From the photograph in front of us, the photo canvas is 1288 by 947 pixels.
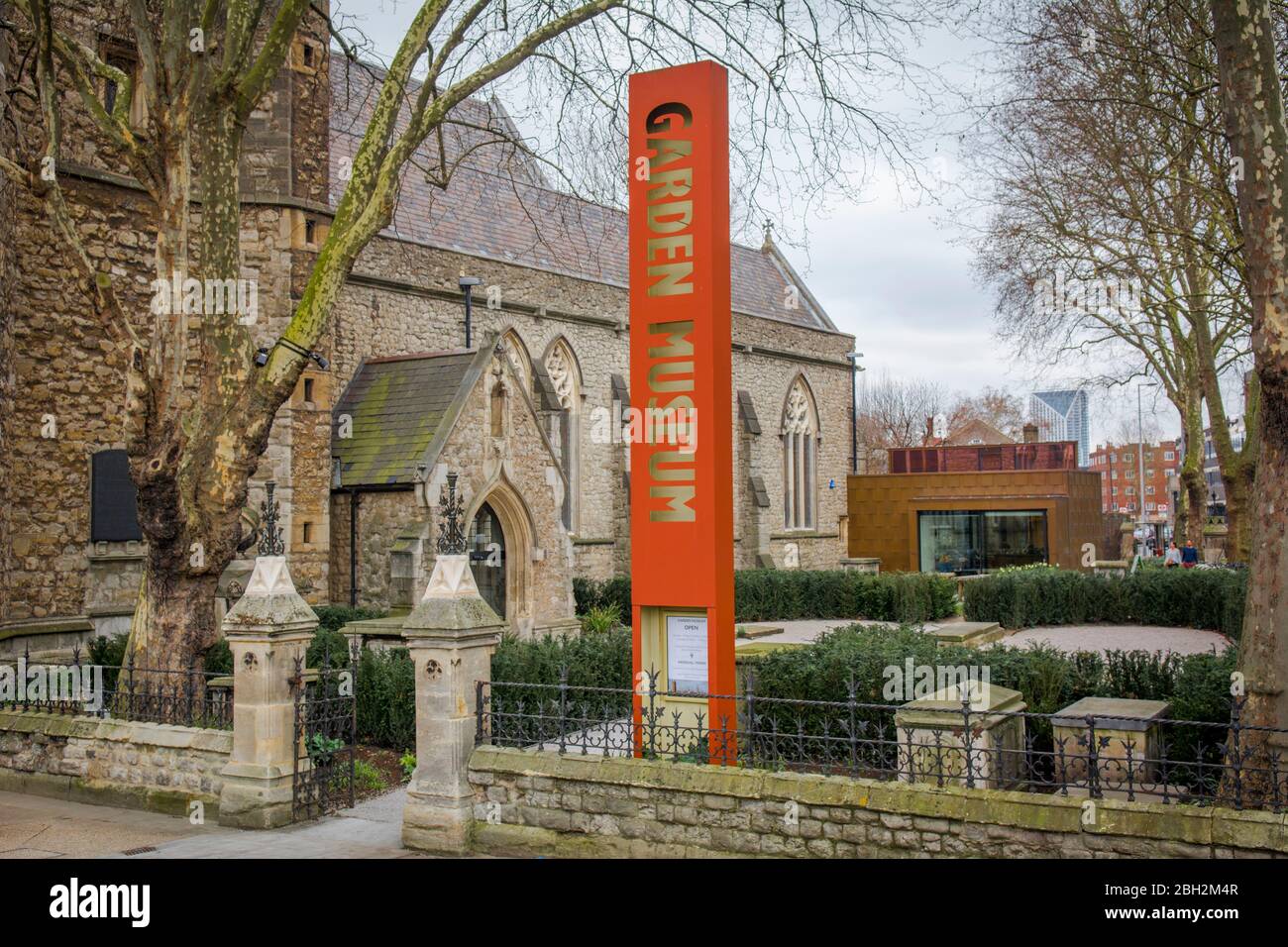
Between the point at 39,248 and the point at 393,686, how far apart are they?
24.7 ft

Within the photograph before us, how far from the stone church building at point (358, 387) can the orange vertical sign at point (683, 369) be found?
12.7 feet

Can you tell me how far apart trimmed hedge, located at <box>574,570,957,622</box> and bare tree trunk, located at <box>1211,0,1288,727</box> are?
15.4 metres

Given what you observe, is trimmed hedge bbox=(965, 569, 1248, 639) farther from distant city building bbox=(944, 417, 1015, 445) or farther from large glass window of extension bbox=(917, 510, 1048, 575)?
distant city building bbox=(944, 417, 1015, 445)

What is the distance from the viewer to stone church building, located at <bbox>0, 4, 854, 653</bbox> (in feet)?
46.9

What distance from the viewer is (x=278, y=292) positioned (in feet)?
55.1

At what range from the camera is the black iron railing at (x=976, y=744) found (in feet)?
22.9

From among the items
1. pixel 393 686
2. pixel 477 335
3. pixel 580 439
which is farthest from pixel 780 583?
pixel 393 686

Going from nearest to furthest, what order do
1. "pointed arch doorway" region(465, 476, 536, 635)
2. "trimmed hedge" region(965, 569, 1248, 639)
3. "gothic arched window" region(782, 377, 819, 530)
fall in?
1. "pointed arch doorway" region(465, 476, 536, 635)
2. "trimmed hedge" region(965, 569, 1248, 639)
3. "gothic arched window" region(782, 377, 819, 530)

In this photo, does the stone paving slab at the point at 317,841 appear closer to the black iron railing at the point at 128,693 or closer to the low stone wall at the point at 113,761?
the low stone wall at the point at 113,761

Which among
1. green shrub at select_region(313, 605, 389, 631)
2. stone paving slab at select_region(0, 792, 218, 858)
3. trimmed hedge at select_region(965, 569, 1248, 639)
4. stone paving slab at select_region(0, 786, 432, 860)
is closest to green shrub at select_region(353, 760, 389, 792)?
stone paving slab at select_region(0, 786, 432, 860)

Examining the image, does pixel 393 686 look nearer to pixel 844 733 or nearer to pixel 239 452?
pixel 239 452

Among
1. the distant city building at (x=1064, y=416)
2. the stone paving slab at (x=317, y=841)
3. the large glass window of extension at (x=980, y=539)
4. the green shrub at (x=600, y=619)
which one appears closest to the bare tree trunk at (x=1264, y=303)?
the stone paving slab at (x=317, y=841)

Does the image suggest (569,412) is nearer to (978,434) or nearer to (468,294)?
(468,294)

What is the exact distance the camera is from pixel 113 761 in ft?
33.2
